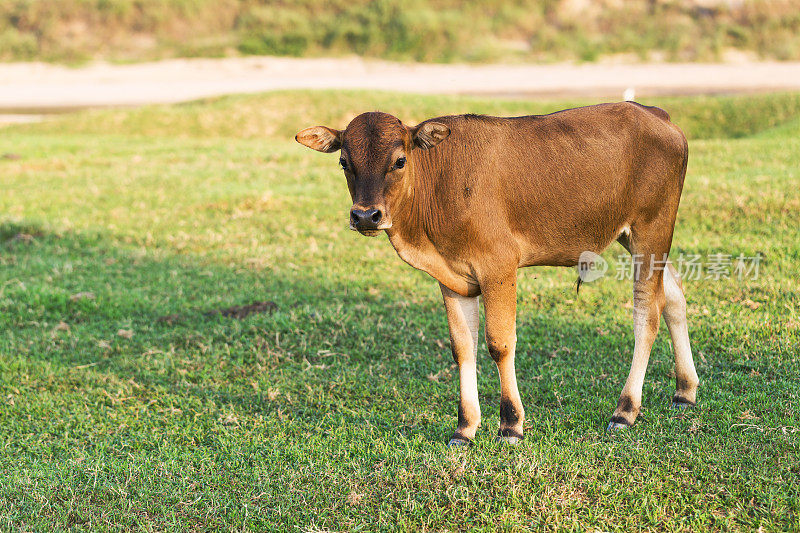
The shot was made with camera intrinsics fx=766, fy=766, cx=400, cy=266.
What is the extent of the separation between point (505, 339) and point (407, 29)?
5611cm

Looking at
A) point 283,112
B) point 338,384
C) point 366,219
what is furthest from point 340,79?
point 366,219

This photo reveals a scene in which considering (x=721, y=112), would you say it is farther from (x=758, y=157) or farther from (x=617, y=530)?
(x=617, y=530)

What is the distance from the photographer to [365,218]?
4766 mm

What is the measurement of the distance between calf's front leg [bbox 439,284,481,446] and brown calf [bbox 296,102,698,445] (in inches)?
0.4

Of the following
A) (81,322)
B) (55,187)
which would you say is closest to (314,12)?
(55,187)

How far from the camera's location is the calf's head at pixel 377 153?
4961 millimetres

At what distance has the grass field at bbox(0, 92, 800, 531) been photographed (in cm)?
504

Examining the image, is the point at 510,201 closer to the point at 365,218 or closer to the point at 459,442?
the point at 365,218

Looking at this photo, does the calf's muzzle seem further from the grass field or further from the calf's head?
the grass field

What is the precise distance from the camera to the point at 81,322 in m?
9.17

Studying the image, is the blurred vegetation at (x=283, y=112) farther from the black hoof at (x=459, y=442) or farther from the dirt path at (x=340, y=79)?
the black hoof at (x=459, y=442)

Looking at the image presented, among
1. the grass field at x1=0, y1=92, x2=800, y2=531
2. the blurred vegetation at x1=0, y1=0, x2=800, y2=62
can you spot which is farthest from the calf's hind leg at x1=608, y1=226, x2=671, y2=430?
the blurred vegetation at x1=0, y1=0, x2=800, y2=62

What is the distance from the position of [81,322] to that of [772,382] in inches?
294

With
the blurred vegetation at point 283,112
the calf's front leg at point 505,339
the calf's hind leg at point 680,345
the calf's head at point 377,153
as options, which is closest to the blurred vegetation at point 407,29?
the blurred vegetation at point 283,112
